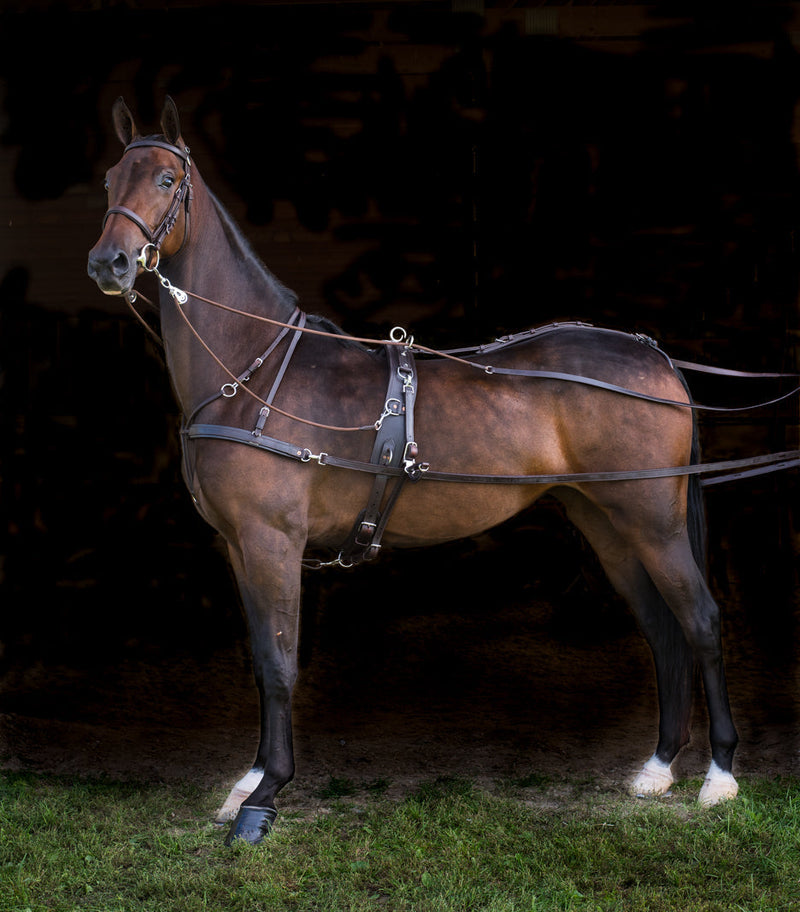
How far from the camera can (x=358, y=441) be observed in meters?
3.78

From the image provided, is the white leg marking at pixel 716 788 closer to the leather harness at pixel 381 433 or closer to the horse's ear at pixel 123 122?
the leather harness at pixel 381 433

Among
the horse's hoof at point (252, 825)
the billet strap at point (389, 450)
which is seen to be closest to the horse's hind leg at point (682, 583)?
the billet strap at point (389, 450)

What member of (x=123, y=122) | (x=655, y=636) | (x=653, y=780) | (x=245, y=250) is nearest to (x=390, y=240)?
(x=245, y=250)

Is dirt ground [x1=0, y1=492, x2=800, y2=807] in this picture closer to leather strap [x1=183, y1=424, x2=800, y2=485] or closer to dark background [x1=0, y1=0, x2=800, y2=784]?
dark background [x1=0, y1=0, x2=800, y2=784]

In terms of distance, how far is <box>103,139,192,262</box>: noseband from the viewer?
336cm

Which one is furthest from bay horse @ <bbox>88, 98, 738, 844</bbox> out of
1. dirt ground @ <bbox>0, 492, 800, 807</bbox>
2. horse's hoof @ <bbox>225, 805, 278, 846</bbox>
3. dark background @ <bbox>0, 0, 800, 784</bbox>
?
dark background @ <bbox>0, 0, 800, 784</bbox>

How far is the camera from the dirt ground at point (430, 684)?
4.71m

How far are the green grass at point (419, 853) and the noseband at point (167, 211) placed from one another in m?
2.34

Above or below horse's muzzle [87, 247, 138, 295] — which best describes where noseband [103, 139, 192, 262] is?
above

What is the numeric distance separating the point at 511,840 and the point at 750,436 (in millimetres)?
4833

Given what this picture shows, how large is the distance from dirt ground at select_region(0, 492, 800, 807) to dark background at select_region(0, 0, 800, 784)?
5cm

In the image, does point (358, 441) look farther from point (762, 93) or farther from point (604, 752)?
point (762, 93)

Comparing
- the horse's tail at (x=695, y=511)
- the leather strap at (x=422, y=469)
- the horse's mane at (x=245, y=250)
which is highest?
the horse's mane at (x=245, y=250)

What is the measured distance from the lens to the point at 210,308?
3.73 meters
